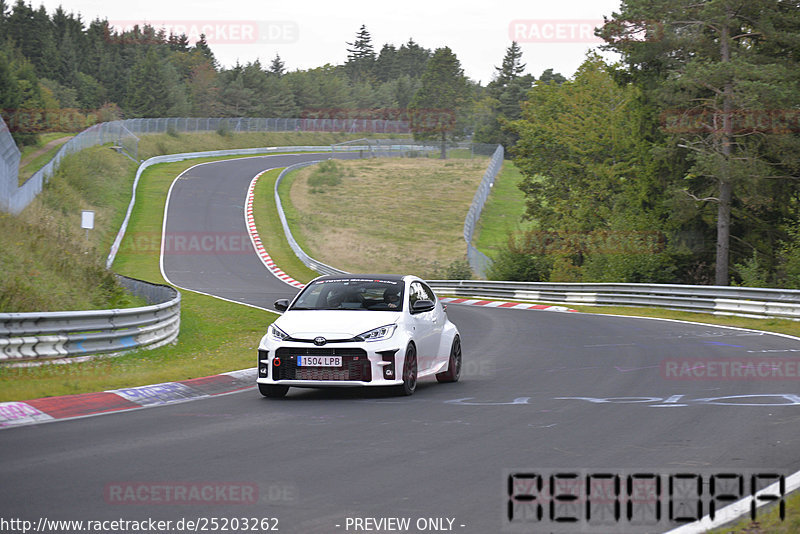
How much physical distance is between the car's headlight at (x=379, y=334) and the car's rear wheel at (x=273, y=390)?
1.22m

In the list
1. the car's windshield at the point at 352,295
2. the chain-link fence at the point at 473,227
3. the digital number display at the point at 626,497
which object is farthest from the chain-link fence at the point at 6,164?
the chain-link fence at the point at 473,227

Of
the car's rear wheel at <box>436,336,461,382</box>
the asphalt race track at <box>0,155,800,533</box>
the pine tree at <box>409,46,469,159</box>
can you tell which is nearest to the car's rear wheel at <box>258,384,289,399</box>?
the asphalt race track at <box>0,155,800,533</box>

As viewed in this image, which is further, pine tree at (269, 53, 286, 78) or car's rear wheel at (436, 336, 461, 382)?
pine tree at (269, 53, 286, 78)

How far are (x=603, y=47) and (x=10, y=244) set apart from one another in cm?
2944

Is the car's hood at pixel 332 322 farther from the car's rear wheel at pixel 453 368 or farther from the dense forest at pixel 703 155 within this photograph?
the dense forest at pixel 703 155

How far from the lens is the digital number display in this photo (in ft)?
19.1

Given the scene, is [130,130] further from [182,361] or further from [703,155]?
[182,361]

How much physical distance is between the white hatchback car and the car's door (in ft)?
0.04

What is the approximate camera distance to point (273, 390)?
12.0m

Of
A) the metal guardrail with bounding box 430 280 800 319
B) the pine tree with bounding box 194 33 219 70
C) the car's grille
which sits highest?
the pine tree with bounding box 194 33 219 70

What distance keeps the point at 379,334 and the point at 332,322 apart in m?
0.63

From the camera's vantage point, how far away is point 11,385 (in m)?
12.0

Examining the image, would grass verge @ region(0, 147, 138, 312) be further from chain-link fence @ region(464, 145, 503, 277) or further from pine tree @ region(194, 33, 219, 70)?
pine tree @ region(194, 33, 219, 70)

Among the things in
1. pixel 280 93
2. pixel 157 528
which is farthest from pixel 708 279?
pixel 280 93
